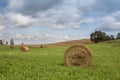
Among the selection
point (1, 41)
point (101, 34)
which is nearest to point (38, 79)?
point (1, 41)

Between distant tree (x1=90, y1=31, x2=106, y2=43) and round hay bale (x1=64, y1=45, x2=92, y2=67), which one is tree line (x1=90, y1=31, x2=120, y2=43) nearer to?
distant tree (x1=90, y1=31, x2=106, y2=43)

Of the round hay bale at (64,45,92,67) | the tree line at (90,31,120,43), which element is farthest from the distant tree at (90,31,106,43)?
the round hay bale at (64,45,92,67)

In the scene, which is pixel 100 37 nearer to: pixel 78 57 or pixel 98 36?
pixel 98 36

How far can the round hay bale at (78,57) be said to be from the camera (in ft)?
83.1

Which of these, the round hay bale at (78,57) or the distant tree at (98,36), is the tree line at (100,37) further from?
the round hay bale at (78,57)

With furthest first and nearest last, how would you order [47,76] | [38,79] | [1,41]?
[1,41] < [47,76] < [38,79]

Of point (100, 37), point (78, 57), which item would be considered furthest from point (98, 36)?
point (78, 57)

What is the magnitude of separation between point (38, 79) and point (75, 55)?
12.8m

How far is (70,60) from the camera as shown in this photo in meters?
25.8

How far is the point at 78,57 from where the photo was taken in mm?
26469

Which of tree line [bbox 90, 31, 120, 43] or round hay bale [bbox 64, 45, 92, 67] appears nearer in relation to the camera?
round hay bale [bbox 64, 45, 92, 67]

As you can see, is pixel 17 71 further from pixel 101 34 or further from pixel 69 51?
pixel 101 34

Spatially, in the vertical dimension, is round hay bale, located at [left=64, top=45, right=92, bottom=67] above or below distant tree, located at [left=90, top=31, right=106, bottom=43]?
below

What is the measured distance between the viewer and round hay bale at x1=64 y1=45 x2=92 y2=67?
2533cm
